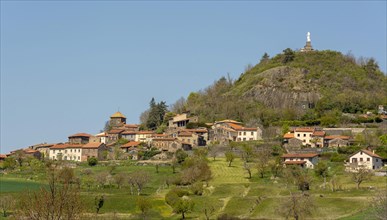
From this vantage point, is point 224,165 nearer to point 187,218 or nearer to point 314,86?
point 187,218

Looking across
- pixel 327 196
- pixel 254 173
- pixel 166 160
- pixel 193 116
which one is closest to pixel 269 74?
pixel 193 116

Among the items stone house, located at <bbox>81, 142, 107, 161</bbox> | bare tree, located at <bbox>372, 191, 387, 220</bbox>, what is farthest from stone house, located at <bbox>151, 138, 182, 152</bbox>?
bare tree, located at <bbox>372, 191, 387, 220</bbox>

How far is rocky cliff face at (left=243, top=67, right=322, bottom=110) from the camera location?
403 ft

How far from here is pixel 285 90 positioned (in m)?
126

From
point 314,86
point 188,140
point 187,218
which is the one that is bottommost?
point 187,218

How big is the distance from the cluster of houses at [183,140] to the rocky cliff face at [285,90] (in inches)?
512

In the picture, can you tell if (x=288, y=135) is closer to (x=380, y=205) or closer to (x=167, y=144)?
(x=167, y=144)

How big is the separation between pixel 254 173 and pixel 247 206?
58.3ft

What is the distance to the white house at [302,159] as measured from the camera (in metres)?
86.7

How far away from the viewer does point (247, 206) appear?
66.7 meters

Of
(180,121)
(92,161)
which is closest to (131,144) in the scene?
(92,161)

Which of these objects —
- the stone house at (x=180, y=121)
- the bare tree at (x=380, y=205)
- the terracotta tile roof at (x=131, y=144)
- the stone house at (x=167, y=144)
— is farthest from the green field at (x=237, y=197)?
the stone house at (x=180, y=121)

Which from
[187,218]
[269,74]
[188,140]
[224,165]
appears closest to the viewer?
[187,218]

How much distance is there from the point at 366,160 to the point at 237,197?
69.5 ft
